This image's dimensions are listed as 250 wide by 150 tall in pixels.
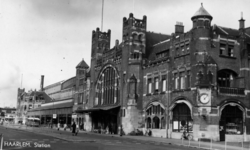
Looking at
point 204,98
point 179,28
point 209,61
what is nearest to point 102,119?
point 179,28

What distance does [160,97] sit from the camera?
1973 inches

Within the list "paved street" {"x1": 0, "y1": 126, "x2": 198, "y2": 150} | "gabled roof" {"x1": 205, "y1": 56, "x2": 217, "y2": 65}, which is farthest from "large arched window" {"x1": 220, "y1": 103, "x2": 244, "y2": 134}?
"paved street" {"x1": 0, "y1": 126, "x2": 198, "y2": 150}

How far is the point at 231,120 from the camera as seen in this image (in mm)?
42656

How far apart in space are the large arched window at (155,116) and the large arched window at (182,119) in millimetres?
2617

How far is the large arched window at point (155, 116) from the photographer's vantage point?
49.4 metres

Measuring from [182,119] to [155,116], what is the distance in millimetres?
6505

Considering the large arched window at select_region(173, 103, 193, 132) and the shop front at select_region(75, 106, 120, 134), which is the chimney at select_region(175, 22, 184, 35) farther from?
the shop front at select_region(75, 106, 120, 134)

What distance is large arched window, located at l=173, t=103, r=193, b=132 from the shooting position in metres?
44.0

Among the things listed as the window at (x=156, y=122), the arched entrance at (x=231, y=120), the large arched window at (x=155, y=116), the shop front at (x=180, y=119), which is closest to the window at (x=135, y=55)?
the large arched window at (x=155, y=116)

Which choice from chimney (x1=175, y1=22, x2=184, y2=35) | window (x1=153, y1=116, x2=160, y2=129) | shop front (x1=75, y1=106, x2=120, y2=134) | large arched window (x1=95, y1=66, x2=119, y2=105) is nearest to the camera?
window (x1=153, y1=116, x2=160, y2=129)

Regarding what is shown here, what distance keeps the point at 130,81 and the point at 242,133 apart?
20.1 m

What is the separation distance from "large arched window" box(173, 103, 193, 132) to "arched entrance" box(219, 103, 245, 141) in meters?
4.00

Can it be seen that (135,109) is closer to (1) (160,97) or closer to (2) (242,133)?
(1) (160,97)

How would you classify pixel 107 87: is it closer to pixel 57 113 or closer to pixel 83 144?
pixel 57 113
